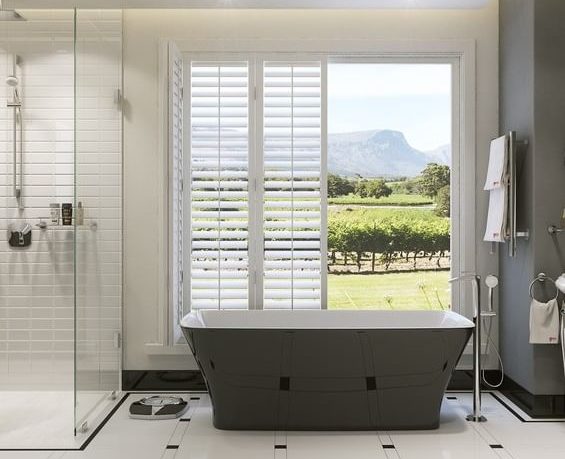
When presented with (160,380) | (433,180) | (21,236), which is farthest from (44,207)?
(433,180)

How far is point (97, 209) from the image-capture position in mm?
4270

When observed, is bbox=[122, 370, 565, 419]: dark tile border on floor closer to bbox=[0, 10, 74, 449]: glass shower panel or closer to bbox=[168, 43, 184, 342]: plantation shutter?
bbox=[168, 43, 184, 342]: plantation shutter

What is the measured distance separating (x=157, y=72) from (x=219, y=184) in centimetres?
89

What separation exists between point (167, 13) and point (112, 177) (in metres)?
1.24

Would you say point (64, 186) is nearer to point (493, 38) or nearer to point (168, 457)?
point (168, 457)

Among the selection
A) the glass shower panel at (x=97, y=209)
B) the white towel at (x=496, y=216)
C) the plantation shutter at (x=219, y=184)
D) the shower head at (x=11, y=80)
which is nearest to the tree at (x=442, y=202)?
the white towel at (x=496, y=216)

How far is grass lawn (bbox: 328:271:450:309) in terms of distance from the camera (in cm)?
791

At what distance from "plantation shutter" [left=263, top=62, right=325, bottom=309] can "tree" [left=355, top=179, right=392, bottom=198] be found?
305 centimetres

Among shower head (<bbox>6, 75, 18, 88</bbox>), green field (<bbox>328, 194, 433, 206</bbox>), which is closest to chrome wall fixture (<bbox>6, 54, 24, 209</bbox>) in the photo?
shower head (<bbox>6, 75, 18, 88</bbox>)

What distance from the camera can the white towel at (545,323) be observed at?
407 centimetres

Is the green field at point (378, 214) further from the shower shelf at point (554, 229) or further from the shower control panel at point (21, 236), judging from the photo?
the shower control panel at point (21, 236)

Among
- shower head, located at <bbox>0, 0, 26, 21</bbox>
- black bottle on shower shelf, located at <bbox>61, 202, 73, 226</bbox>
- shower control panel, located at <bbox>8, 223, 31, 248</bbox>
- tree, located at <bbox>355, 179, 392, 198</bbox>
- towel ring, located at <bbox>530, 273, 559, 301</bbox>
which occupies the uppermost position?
shower head, located at <bbox>0, 0, 26, 21</bbox>

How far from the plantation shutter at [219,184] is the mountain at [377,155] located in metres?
3.13

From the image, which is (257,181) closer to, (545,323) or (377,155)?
(545,323)
